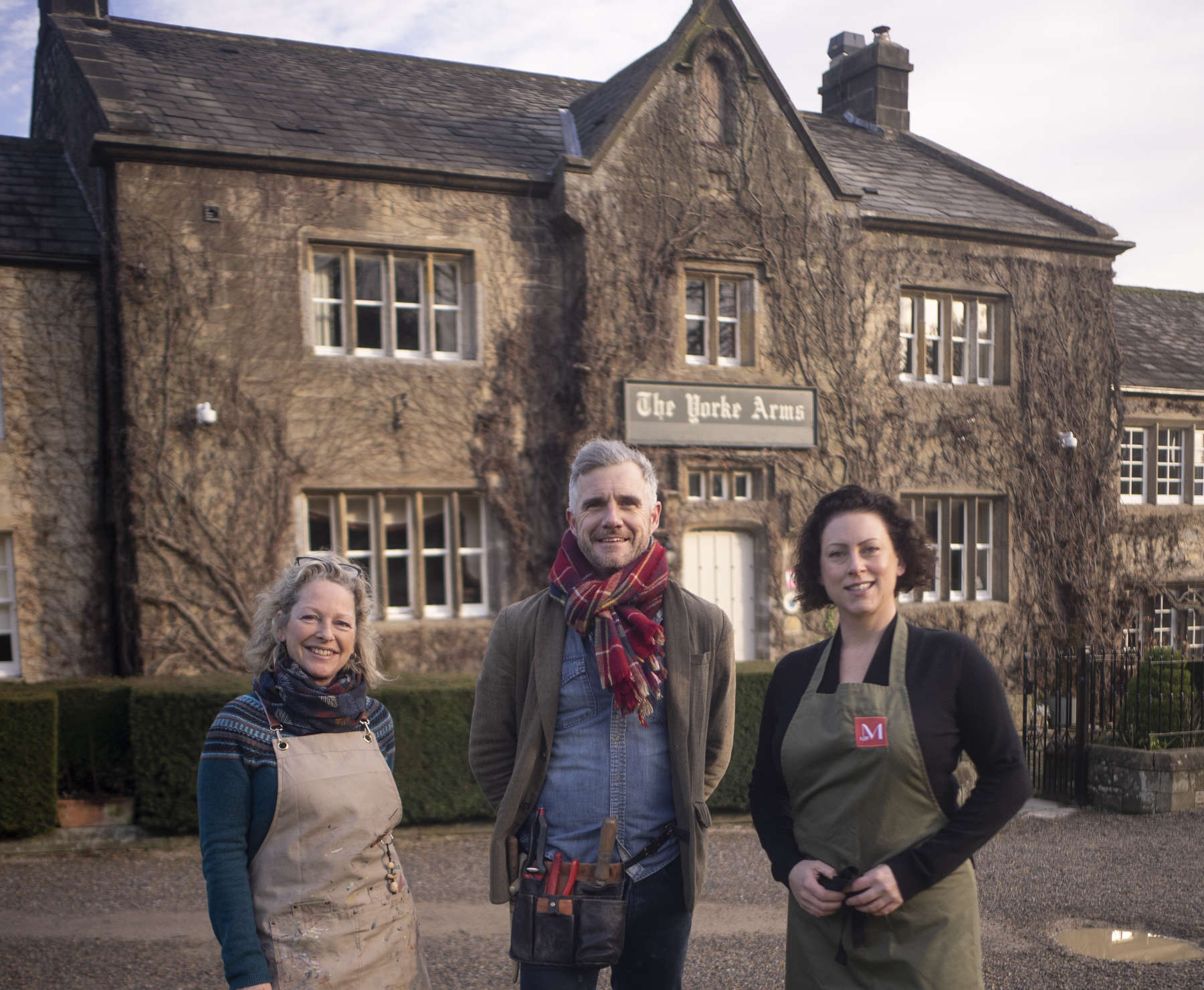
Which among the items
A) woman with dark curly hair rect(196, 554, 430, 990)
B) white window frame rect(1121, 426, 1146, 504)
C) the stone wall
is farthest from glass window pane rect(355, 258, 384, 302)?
white window frame rect(1121, 426, 1146, 504)

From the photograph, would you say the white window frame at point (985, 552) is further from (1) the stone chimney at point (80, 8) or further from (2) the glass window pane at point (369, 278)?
(1) the stone chimney at point (80, 8)

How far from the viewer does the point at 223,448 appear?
443 inches

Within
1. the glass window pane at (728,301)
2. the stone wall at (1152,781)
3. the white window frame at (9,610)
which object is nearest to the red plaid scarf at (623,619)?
the stone wall at (1152,781)

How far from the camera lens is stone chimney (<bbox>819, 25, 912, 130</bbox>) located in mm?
17750

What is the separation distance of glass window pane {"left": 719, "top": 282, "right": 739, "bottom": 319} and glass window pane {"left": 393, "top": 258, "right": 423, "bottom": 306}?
388 centimetres

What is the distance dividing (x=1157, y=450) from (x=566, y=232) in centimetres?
1053

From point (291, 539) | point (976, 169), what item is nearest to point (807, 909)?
point (291, 539)

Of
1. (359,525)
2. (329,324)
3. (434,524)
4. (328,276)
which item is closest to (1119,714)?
(434,524)

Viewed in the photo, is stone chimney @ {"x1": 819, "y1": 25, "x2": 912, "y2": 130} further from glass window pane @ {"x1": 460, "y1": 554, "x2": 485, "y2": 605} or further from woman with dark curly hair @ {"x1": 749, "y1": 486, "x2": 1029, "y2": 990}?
woman with dark curly hair @ {"x1": 749, "y1": 486, "x2": 1029, "y2": 990}

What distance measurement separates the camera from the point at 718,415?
13141mm

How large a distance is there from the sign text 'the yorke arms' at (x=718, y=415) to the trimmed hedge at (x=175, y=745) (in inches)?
181

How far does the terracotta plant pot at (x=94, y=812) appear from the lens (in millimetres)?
7922

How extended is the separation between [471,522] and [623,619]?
978 cm

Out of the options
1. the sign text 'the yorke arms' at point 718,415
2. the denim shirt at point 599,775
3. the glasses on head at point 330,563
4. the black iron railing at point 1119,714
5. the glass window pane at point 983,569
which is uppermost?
the sign text 'the yorke arms' at point 718,415
